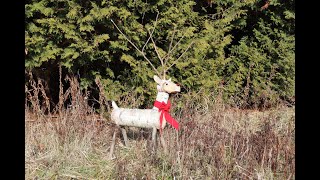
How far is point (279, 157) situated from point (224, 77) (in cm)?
376

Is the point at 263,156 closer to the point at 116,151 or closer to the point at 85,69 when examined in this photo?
the point at 116,151

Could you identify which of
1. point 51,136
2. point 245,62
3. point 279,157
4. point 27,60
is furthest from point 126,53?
point 279,157

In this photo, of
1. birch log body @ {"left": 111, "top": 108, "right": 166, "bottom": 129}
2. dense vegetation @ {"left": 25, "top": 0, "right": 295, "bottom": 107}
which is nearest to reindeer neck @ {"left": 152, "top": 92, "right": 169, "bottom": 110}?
birch log body @ {"left": 111, "top": 108, "right": 166, "bottom": 129}

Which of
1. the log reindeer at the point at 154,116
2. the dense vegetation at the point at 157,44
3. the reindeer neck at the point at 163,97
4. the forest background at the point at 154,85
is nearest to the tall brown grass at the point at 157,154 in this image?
the forest background at the point at 154,85

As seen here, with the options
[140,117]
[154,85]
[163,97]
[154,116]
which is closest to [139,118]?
[140,117]

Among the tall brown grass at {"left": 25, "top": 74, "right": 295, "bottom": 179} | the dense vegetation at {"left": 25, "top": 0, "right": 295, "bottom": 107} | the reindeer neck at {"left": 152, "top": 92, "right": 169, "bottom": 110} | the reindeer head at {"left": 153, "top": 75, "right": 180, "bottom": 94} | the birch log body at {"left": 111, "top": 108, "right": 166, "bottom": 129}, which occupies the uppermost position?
the dense vegetation at {"left": 25, "top": 0, "right": 295, "bottom": 107}

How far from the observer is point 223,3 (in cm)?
737

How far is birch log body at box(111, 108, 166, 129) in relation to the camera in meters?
4.05

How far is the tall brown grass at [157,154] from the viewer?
11.9ft

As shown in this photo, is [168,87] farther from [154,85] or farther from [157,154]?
[154,85]

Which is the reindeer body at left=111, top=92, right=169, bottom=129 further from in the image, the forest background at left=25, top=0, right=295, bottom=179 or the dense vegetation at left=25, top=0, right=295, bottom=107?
the dense vegetation at left=25, top=0, right=295, bottom=107

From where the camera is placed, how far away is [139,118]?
4074mm

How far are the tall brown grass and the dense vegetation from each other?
3.07 ft

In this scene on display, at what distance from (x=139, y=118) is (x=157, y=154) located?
399 mm
